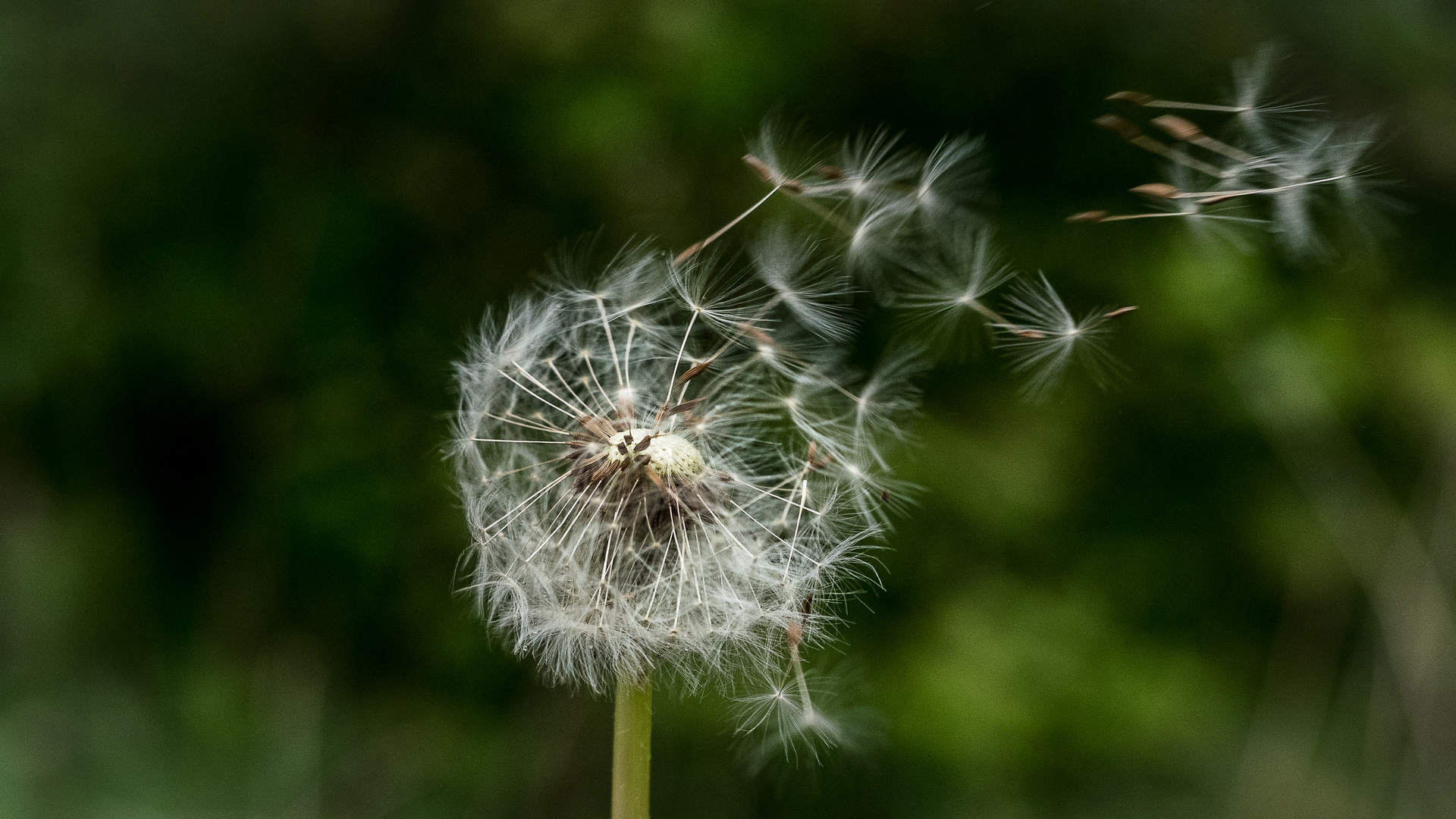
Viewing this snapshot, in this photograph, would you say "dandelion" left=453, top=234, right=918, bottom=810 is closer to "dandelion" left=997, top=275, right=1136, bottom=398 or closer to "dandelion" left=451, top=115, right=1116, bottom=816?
"dandelion" left=451, top=115, right=1116, bottom=816

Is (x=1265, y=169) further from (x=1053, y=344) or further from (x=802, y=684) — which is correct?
(x=802, y=684)

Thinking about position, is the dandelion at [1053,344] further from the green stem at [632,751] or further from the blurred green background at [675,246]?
the blurred green background at [675,246]

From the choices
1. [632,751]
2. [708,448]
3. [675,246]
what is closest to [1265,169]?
[708,448]

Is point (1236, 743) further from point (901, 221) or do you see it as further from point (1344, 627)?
point (901, 221)

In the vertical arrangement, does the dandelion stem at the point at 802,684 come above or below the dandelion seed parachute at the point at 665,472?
below

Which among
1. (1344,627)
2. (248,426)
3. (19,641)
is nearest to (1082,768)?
(1344,627)

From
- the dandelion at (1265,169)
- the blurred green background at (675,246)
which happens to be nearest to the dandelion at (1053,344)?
the dandelion at (1265,169)
